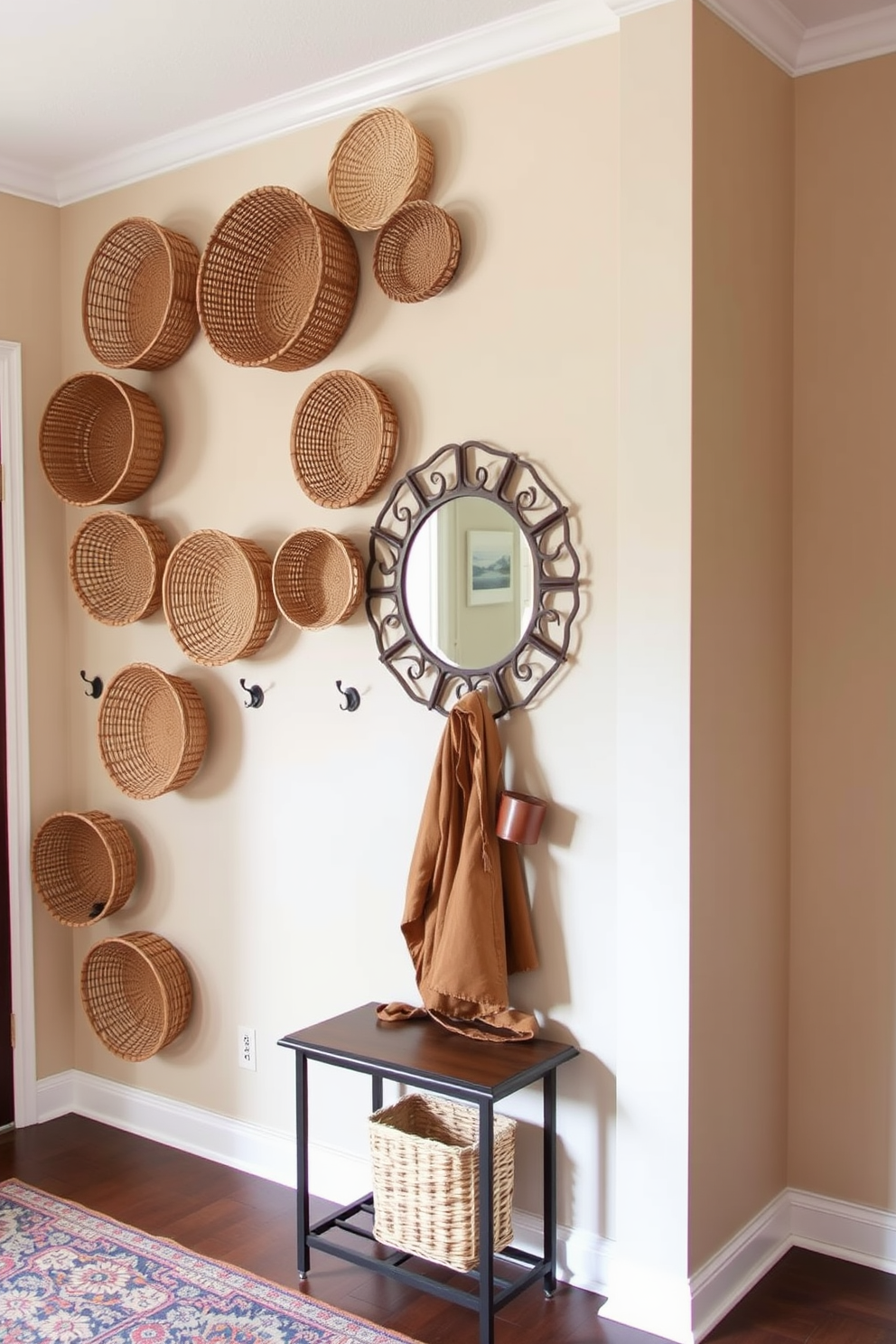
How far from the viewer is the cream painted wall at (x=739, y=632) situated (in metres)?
2.39

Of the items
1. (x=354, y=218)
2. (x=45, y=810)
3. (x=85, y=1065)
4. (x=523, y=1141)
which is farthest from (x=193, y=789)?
(x=354, y=218)

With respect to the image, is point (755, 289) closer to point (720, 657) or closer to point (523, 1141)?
point (720, 657)

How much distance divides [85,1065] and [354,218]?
2.44m


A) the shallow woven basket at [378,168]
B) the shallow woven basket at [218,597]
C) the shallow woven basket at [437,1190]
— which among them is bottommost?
the shallow woven basket at [437,1190]

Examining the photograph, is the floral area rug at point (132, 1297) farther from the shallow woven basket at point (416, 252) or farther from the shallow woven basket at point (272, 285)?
the shallow woven basket at point (416, 252)

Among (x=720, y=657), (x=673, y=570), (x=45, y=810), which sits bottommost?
(x=45, y=810)

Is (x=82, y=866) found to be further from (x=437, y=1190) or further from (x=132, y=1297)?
(x=437, y=1190)

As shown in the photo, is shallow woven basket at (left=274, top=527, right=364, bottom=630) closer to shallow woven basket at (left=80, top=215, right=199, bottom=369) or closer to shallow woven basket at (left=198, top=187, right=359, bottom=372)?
shallow woven basket at (left=198, top=187, right=359, bottom=372)

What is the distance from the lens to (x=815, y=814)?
8.98 ft

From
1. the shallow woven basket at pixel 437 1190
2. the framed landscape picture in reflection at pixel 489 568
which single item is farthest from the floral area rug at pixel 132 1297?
the framed landscape picture in reflection at pixel 489 568

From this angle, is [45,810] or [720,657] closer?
[720,657]

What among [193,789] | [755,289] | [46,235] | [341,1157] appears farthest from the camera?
[46,235]

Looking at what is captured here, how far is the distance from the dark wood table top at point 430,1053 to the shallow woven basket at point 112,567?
1263mm

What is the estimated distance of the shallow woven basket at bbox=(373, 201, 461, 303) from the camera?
2.69 m
